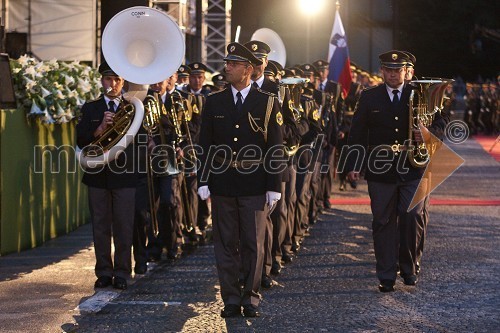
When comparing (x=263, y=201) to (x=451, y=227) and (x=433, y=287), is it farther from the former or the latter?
(x=451, y=227)

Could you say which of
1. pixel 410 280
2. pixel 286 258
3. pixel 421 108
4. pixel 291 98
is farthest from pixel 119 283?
pixel 421 108

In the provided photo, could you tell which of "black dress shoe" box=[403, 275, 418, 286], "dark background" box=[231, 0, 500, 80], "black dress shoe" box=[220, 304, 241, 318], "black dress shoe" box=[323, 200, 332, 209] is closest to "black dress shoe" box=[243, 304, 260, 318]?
"black dress shoe" box=[220, 304, 241, 318]

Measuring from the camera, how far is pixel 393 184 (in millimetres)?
10664

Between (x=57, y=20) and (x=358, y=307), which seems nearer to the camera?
(x=358, y=307)

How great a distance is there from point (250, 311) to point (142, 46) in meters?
3.04

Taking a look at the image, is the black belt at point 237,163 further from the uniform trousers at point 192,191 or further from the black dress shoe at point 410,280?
the uniform trousers at point 192,191

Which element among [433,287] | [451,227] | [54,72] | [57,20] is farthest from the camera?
[57,20]

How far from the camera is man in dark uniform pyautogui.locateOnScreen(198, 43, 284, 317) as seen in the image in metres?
9.40

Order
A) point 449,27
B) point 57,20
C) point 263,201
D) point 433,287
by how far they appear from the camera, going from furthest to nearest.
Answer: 1. point 449,27
2. point 57,20
3. point 433,287
4. point 263,201

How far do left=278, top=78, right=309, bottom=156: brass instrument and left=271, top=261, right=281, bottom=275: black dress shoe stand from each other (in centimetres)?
103

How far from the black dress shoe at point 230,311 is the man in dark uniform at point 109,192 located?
1598 mm

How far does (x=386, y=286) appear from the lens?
10.4 m

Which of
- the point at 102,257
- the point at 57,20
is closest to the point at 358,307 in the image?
the point at 102,257

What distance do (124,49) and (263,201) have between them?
91.3 inches
